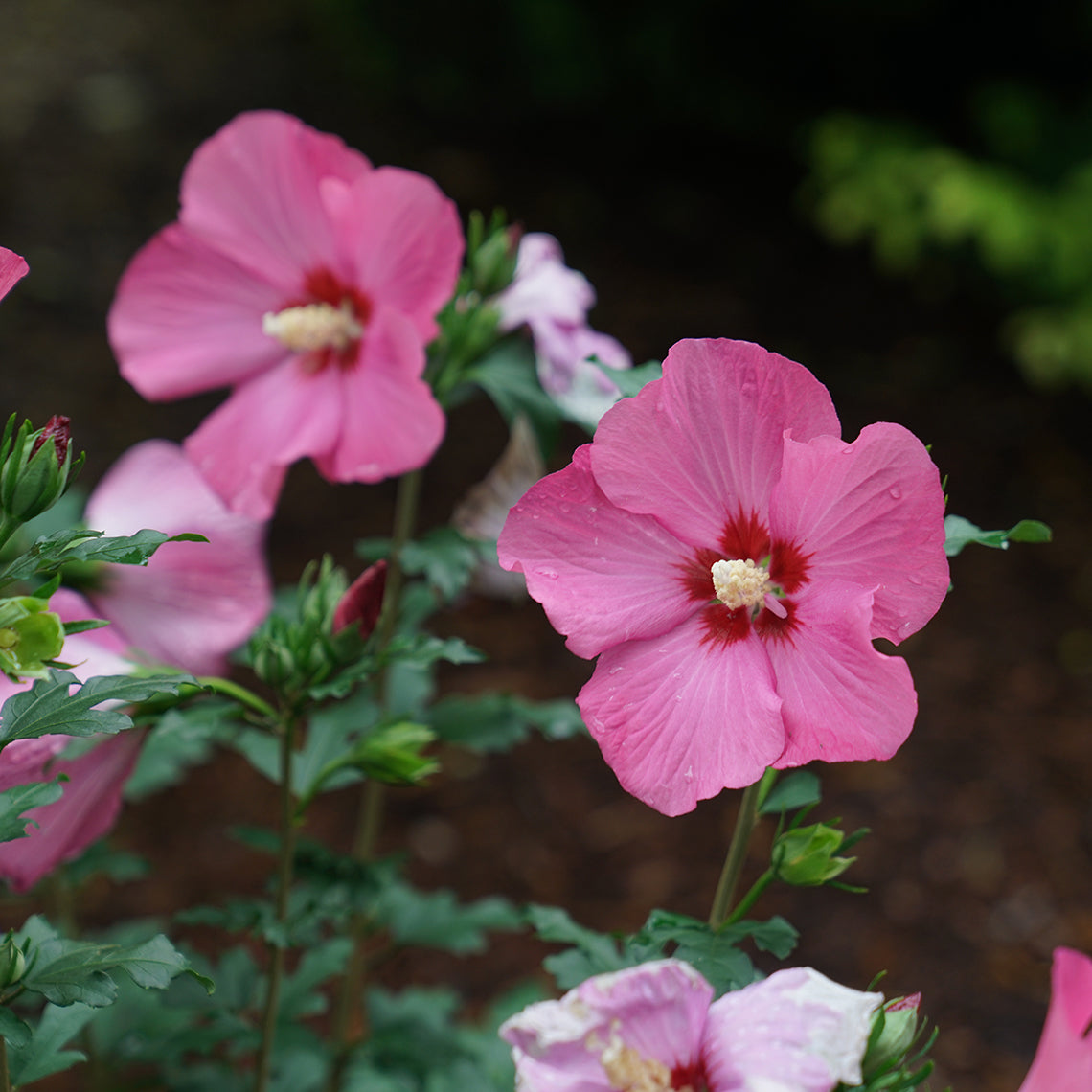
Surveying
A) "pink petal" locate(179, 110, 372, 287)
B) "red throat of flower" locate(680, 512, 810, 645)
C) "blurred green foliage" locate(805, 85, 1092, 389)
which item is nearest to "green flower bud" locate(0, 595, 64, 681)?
"red throat of flower" locate(680, 512, 810, 645)

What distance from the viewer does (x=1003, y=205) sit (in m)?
3.41

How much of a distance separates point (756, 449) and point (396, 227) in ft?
1.29

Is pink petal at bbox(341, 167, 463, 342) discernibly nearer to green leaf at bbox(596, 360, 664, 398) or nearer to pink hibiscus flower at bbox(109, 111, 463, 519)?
pink hibiscus flower at bbox(109, 111, 463, 519)

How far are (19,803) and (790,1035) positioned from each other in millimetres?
412

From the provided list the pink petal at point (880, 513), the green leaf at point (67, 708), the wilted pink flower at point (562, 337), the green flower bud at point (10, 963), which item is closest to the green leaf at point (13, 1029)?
the green flower bud at point (10, 963)

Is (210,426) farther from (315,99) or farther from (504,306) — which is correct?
(315,99)

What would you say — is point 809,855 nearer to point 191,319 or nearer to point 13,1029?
point 13,1029

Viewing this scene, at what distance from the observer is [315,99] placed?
5242 millimetres

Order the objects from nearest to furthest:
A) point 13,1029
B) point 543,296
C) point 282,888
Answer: point 13,1029 → point 282,888 → point 543,296

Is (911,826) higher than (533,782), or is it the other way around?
(911,826)

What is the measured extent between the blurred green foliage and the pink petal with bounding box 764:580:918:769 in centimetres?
302

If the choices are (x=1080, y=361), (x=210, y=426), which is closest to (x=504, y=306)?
(x=210, y=426)

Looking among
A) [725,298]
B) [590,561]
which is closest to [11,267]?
[590,561]

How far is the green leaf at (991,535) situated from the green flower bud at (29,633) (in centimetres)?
49
